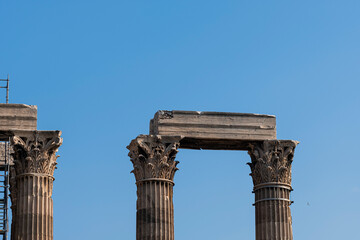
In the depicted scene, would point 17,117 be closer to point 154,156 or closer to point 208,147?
point 154,156

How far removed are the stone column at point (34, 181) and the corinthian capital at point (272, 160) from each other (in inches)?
374

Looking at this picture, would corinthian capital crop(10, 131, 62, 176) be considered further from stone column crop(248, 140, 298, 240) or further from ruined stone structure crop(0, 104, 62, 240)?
stone column crop(248, 140, 298, 240)

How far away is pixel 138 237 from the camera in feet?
169

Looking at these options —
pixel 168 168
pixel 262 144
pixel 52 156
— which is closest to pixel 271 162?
pixel 262 144

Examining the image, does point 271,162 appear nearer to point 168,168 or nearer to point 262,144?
point 262,144

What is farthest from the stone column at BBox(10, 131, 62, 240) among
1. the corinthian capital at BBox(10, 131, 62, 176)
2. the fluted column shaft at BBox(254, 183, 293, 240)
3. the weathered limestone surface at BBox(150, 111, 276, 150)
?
the fluted column shaft at BBox(254, 183, 293, 240)

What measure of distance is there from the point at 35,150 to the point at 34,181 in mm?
1407

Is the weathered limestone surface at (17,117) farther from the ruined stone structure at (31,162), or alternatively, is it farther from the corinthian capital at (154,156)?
the corinthian capital at (154,156)

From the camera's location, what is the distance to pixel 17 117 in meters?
51.3

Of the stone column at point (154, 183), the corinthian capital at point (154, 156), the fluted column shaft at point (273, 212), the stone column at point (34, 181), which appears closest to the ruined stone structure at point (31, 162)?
the stone column at point (34, 181)

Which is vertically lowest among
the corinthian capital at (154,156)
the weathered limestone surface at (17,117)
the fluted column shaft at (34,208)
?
the fluted column shaft at (34,208)

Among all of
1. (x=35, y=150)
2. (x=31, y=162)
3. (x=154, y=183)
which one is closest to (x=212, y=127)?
(x=154, y=183)

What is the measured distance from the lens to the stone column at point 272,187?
53.0 m

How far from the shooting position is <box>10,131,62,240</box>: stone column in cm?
5009
